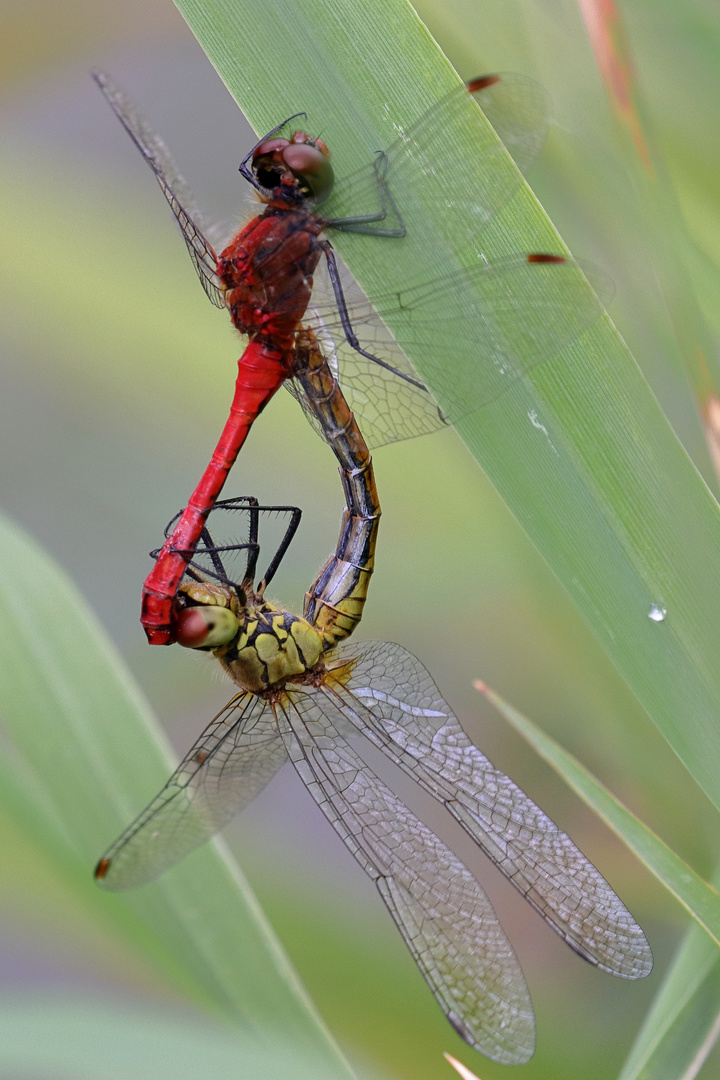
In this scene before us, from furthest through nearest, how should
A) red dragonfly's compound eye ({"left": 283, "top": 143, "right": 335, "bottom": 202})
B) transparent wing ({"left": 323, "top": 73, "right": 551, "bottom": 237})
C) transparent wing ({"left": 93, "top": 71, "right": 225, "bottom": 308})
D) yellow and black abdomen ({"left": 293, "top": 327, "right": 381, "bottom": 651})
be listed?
yellow and black abdomen ({"left": 293, "top": 327, "right": 381, "bottom": 651}) < transparent wing ({"left": 93, "top": 71, "right": 225, "bottom": 308}) < red dragonfly's compound eye ({"left": 283, "top": 143, "right": 335, "bottom": 202}) < transparent wing ({"left": 323, "top": 73, "right": 551, "bottom": 237})

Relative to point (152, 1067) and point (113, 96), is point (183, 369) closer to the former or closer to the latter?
point (113, 96)

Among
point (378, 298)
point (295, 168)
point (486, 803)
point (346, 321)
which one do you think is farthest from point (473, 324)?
point (486, 803)

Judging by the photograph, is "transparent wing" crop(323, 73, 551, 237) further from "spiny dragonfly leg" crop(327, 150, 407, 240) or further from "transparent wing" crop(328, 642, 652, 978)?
"transparent wing" crop(328, 642, 652, 978)

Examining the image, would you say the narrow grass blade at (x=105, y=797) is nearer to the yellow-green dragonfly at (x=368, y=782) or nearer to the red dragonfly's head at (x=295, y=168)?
the yellow-green dragonfly at (x=368, y=782)

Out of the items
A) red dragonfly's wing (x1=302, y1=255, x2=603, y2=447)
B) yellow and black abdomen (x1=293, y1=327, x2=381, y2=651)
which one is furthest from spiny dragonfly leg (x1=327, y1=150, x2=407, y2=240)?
yellow and black abdomen (x1=293, y1=327, x2=381, y2=651)

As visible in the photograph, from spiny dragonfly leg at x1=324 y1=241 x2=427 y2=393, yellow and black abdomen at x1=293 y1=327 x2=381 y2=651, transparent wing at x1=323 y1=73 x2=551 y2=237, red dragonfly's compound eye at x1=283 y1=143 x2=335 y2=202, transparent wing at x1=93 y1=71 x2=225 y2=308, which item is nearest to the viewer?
transparent wing at x1=323 y1=73 x2=551 y2=237

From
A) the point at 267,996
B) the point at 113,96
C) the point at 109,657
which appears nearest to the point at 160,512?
the point at 109,657

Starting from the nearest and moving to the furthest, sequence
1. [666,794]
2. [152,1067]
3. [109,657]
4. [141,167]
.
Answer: [152,1067] → [109,657] → [666,794] → [141,167]
